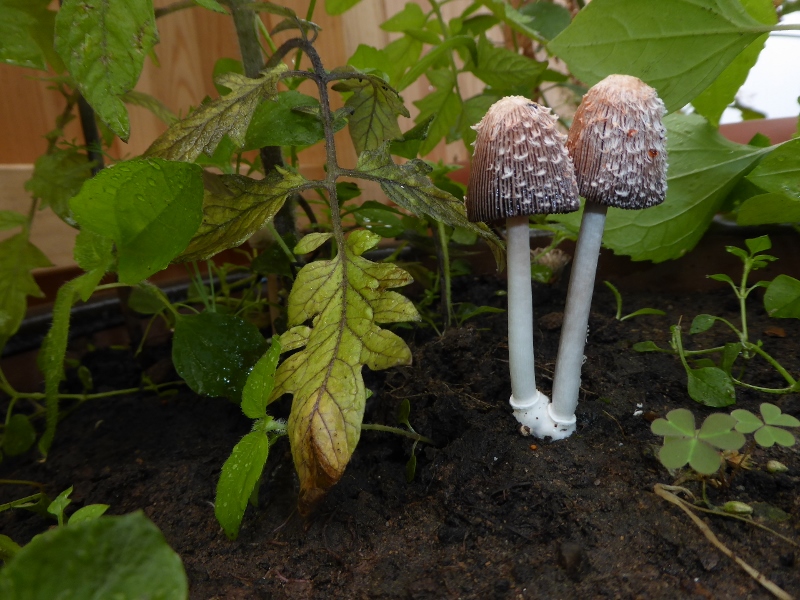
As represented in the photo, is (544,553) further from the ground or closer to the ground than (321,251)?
closer to the ground

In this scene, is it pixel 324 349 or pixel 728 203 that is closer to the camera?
pixel 324 349

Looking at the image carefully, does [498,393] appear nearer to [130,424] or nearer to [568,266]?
[568,266]

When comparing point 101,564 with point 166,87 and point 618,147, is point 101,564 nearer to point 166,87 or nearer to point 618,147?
point 618,147

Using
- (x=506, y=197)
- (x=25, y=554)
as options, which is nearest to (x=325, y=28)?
(x=506, y=197)

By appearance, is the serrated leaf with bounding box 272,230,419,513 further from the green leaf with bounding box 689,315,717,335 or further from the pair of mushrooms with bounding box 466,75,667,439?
the green leaf with bounding box 689,315,717,335

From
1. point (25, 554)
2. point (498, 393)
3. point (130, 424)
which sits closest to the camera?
point (25, 554)

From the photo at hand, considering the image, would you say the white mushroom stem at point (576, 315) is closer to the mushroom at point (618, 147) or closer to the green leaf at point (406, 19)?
the mushroom at point (618, 147)

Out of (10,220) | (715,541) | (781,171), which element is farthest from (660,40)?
(10,220)
